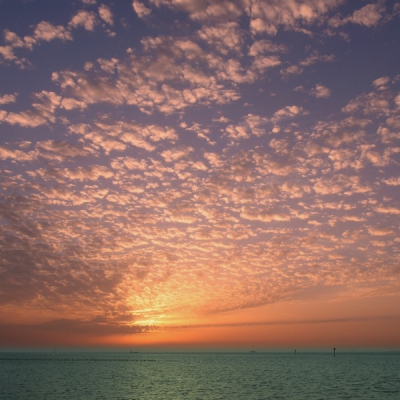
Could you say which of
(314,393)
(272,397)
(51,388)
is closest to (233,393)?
(272,397)

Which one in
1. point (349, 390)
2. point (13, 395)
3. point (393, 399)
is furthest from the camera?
point (349, 390)

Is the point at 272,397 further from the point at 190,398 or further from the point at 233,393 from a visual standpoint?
the point at 190,398

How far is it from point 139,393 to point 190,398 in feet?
42.4

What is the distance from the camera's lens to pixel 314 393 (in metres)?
71.6

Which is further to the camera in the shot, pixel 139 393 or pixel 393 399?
pixel 139 393

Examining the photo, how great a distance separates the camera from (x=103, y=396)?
221 ft

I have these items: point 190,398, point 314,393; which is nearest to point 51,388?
point 190,398

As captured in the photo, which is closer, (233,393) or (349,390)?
(233,393)

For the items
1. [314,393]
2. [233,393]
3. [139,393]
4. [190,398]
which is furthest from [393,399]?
[139,393]

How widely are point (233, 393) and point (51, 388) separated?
36642 millimetres

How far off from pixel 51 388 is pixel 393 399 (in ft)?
204

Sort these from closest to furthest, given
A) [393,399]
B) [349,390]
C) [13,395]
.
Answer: [393,399]
[13,395]
[349,390]

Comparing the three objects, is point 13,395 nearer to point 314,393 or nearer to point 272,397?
point 272,397

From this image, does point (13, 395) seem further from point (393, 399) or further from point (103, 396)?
point (393, 399)
